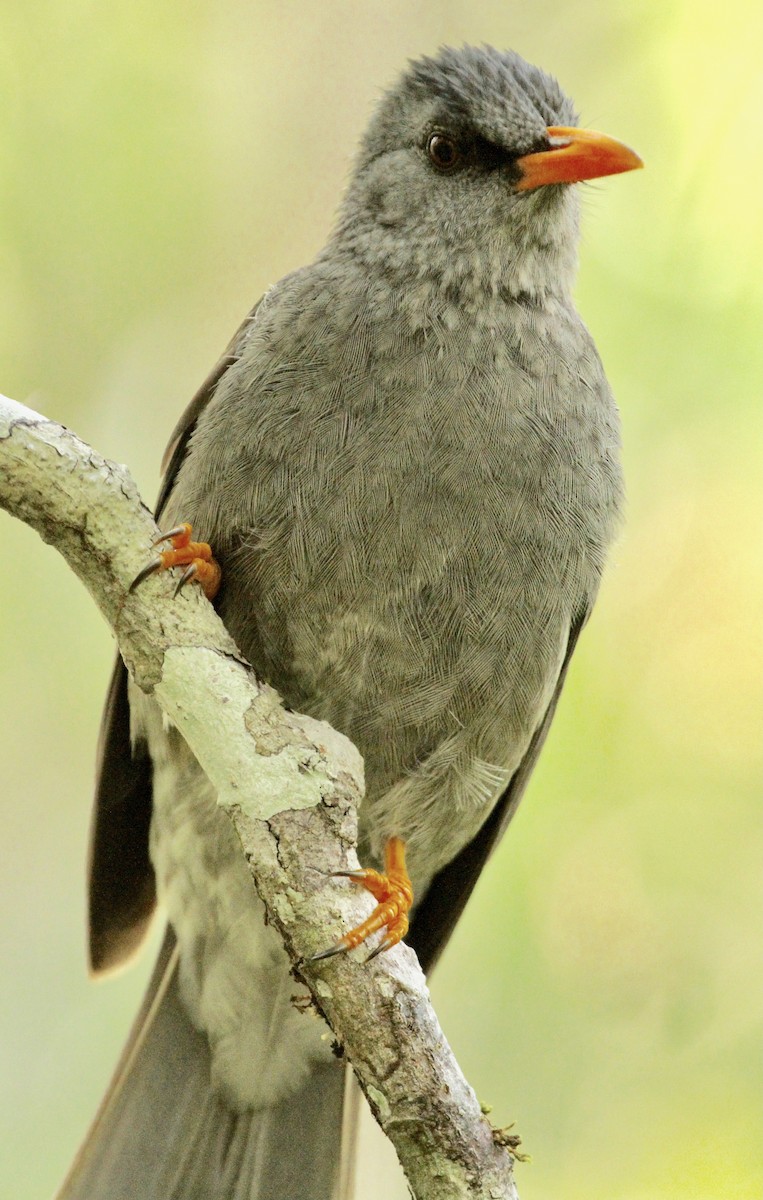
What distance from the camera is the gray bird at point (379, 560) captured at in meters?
3.02

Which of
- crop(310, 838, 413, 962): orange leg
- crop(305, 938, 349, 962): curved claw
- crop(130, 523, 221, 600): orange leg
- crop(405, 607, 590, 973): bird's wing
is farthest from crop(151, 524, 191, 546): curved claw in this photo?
crop(405, 607, 590, 973): bird's wing

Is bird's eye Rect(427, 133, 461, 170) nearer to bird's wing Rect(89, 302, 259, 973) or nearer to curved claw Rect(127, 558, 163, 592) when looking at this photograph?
bird's wing Rect(89, 302, 259, 973)

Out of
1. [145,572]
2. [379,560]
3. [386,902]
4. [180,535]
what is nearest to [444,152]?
[379,560]

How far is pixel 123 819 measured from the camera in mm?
3715

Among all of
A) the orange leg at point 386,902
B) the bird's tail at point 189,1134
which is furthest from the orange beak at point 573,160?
the bird's tail at point 189,1134

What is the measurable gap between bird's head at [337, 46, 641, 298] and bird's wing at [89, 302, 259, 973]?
1.57 ft

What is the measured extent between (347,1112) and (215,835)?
911mm

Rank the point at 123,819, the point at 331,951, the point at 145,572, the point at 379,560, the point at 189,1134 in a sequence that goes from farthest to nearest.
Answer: the point at 123,819 → the point at 189,1134 → the point at 379,560 → the point at 145,572 → the point at 331,951

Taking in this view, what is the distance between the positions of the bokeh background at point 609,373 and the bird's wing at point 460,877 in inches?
35.2

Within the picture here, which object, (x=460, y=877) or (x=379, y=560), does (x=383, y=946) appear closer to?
(x=379, y=560)

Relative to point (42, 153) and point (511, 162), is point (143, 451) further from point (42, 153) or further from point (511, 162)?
point (511, 162)

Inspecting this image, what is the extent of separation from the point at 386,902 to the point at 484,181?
1.90 meters

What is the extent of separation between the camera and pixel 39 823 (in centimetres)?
495

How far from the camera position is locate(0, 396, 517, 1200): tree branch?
7.94 feet
